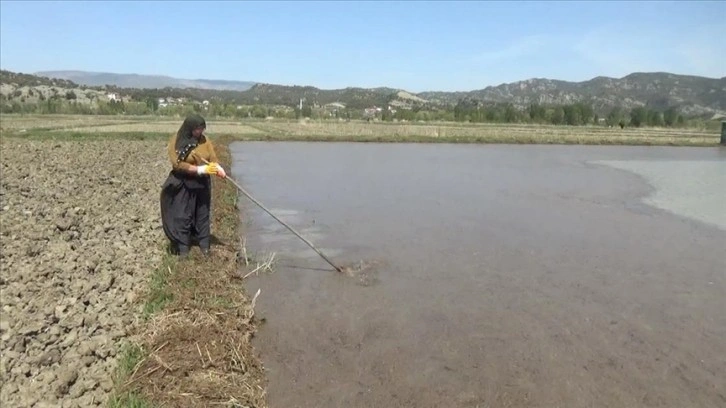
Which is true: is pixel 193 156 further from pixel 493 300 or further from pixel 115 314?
pixel 493 300

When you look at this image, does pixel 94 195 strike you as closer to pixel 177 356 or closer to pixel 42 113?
pixel 177 356

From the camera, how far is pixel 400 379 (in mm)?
3867

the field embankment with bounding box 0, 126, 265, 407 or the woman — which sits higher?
the woman

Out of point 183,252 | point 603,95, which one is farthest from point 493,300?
point 603,95

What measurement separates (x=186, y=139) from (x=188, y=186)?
0.48 m

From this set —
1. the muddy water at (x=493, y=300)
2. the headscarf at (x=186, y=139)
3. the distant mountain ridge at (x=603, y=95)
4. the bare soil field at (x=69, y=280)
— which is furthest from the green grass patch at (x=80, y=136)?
the distant mountain ridge at (x=603, y=95)

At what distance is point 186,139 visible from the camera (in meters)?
5.76

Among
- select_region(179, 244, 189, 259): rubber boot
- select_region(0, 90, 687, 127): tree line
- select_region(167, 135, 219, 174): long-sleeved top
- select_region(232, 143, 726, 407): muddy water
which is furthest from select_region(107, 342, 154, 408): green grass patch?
select_region(0, 90, 687, 127): tree line

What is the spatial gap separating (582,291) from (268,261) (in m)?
3.41

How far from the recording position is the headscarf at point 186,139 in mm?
5711

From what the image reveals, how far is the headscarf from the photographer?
5.71m

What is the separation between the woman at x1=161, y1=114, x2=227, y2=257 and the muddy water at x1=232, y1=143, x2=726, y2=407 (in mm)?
872

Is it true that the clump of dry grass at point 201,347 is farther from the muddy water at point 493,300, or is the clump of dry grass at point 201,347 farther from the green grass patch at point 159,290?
the muddy water at point 493,300

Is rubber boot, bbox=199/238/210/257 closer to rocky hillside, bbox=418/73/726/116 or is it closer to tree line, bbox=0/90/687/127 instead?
tree line, bbox=0/90/687/127
